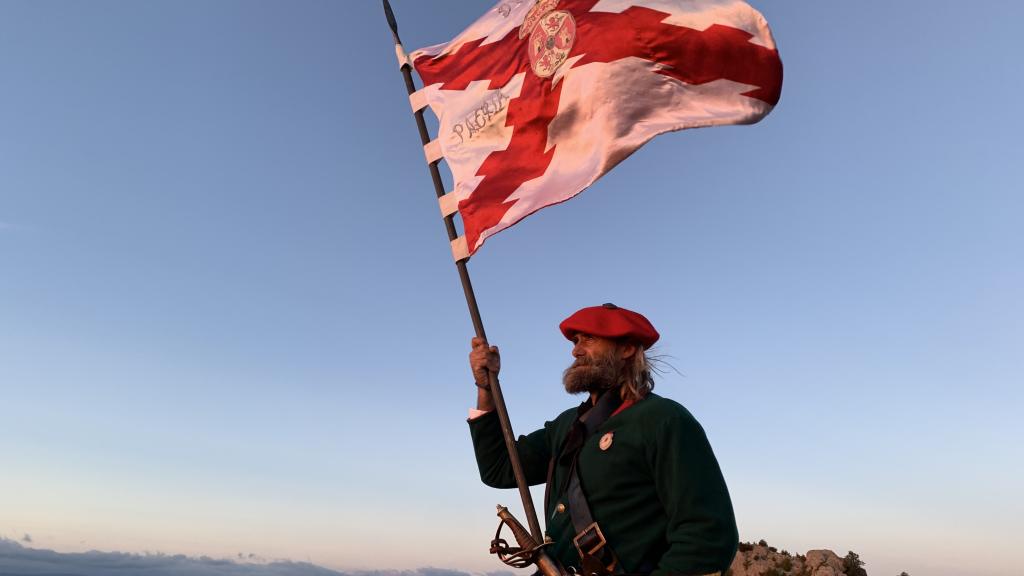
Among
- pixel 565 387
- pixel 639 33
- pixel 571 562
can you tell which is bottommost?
pixel 571 562

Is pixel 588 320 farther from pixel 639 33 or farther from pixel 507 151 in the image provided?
pixel 639 33

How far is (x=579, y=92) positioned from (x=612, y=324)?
7.53 ft

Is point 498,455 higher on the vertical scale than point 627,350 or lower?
lower

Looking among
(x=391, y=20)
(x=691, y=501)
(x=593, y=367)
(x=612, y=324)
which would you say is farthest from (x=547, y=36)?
(x=691, y=501)

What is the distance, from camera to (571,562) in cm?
541

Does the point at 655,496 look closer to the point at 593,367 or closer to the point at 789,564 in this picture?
the point at 593,367

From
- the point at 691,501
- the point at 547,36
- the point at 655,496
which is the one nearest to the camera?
the point at 691,501

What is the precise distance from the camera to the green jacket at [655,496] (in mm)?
4676

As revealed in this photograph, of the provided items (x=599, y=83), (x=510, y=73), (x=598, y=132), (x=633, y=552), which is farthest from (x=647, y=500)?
(x=510, y=73)

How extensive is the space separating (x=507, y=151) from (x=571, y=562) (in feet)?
12.4

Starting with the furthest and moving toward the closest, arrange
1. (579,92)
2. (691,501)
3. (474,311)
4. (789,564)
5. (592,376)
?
1. (789,564)
2. (579,92)
3. (474,311)
4. (592,376)
5. (691,501)

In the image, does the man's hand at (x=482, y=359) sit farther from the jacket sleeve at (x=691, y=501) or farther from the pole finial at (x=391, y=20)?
the pole finial at (x=391, y=20)

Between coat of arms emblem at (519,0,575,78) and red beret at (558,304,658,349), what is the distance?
2495mm

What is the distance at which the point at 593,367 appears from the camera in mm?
5879
